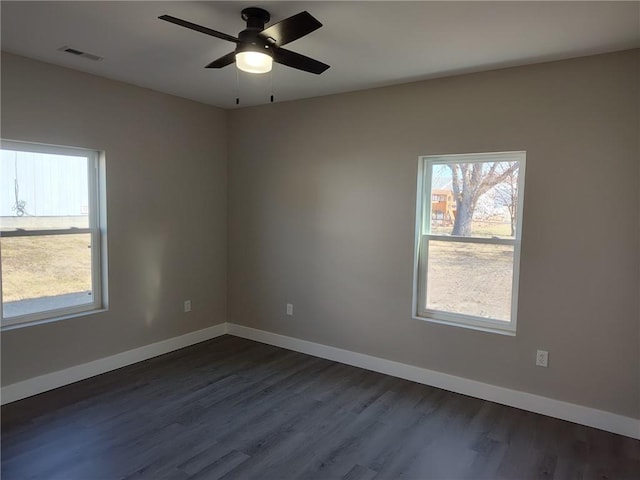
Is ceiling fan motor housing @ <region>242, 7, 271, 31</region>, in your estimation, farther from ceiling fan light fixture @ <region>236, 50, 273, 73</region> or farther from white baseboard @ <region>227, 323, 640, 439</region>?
white baseboard @ <region>227, 323, 640, 439</region>

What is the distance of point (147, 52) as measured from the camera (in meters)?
2.92

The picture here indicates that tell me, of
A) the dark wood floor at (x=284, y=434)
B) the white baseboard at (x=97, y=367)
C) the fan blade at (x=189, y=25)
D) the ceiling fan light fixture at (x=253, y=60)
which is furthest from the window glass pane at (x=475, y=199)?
the white baseboard at (x=97, y=367)

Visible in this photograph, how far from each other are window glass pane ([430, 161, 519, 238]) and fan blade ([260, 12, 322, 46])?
1.91 metres

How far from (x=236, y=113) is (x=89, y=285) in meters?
2.38

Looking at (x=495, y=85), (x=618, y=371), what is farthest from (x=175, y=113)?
(x=618, y=371)

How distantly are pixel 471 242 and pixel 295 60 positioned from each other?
6.70ft

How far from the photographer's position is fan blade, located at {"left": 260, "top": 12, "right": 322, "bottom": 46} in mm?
1905

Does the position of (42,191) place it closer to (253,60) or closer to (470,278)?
(253,60)

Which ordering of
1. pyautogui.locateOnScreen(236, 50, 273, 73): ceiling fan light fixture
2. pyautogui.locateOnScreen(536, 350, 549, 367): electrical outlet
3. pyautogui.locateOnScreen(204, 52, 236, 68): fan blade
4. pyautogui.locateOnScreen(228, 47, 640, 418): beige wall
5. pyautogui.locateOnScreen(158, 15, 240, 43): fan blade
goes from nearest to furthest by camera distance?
1. pyautogui.locateOnScreen(158, 15, 240, 43): fan blade
2. pyautogui.locateOnScreen(236, 50, 273, 73): ceiling fan light fixture
3. pyautogui.locateOnScreen(204, 52, 236, 68): fan blade
4. pyautogui.locateOnScreen(228, 47, 640, 418): beige wall
5. pyautogui.locateOnScreen(536, 350, 549, 367): electrical outlet

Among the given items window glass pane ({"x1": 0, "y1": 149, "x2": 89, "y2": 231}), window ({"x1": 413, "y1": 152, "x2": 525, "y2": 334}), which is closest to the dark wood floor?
window ({"x1": 413, "y1": 152, "x2": 525, "y2": 334})

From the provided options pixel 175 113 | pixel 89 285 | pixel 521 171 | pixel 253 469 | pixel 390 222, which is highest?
pixel 175 113

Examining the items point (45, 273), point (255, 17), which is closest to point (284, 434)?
point (45, 273)

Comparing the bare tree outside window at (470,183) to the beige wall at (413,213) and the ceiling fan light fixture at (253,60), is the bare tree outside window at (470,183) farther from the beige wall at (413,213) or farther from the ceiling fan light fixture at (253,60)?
the ceiling fan light fixture at (253,60)

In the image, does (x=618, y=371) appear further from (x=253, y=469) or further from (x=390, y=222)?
(x=253, y=469)
